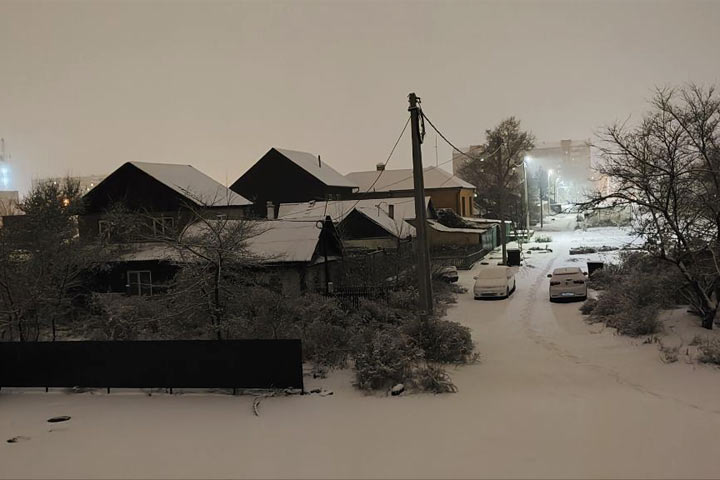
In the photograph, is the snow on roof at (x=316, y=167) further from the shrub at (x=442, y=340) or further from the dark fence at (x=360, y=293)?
the shrub at (x=442, y=340)

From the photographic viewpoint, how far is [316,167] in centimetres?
5544

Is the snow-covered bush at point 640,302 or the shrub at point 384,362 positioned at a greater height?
the snow-covered bush at point 640,302

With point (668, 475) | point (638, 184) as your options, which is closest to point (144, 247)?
point (638, 184)

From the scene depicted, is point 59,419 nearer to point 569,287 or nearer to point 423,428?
point 423,428

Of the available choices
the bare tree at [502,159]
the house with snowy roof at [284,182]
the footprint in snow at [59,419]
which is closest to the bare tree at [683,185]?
the footprint in snow at [59,419]

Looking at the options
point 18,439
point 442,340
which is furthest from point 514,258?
point 18,439

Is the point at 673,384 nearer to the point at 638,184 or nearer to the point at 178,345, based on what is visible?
the point at 638,184

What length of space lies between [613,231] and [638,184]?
1896 inches

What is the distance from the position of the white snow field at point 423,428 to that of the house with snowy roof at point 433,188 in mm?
42108

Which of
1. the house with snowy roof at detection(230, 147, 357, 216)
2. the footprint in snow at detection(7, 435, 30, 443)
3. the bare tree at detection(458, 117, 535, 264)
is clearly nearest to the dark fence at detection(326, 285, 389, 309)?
the footprint in snow at detection(7, 435, 30, 443)

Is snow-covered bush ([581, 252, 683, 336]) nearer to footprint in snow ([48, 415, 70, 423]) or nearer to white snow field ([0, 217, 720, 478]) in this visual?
white snow field ([0, 217, 720, 478])

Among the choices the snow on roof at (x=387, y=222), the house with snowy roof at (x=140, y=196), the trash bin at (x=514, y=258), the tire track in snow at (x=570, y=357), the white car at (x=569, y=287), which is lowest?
the tire track in snow at (x=570, y=357)

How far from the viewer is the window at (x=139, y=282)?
1080 inches

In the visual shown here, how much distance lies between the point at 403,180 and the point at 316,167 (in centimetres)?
1213
